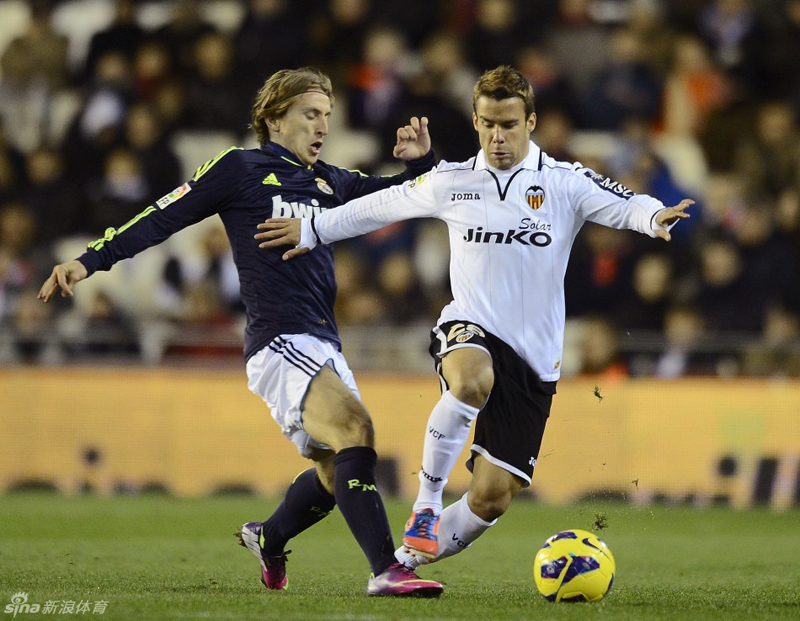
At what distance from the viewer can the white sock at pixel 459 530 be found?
21.2 ft

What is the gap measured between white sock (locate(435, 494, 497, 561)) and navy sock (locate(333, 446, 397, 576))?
1.75ft

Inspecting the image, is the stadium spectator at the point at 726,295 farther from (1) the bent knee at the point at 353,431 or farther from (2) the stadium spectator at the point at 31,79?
(2) the stadium spectator at the point at 31,79

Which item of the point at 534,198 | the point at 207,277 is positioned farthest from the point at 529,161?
the point at 207,277

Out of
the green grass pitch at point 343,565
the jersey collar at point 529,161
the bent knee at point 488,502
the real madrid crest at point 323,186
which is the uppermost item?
the jersey collar at point 529,161

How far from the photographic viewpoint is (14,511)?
36.8ft

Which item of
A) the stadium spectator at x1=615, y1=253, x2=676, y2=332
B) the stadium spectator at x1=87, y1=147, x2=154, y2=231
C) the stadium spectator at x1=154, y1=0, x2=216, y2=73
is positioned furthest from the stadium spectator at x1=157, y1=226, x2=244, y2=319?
the stadium spectator at x1=615, y1=253, x2=676, y2=332

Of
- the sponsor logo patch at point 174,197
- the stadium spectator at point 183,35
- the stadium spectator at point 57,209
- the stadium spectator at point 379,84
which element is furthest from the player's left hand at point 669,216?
the stadium spectator at point 183,35

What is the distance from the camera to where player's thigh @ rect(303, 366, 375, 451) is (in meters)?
6.11

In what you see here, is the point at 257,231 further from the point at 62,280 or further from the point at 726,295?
the point at 726,295

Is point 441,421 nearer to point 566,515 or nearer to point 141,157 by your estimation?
point 566,515

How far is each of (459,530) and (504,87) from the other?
2.18 metres

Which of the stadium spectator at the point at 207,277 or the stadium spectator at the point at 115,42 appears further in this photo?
the stadium spectator at the point at 115,42

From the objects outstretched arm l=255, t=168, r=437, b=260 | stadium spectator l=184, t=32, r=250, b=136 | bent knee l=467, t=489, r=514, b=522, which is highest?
stadium spectator l=184, t=32, r=250, b=136

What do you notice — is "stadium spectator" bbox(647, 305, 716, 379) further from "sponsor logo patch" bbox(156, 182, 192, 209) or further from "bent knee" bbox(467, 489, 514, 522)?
"sponsor logo patch" bbox(156, 182, 192, 209)
